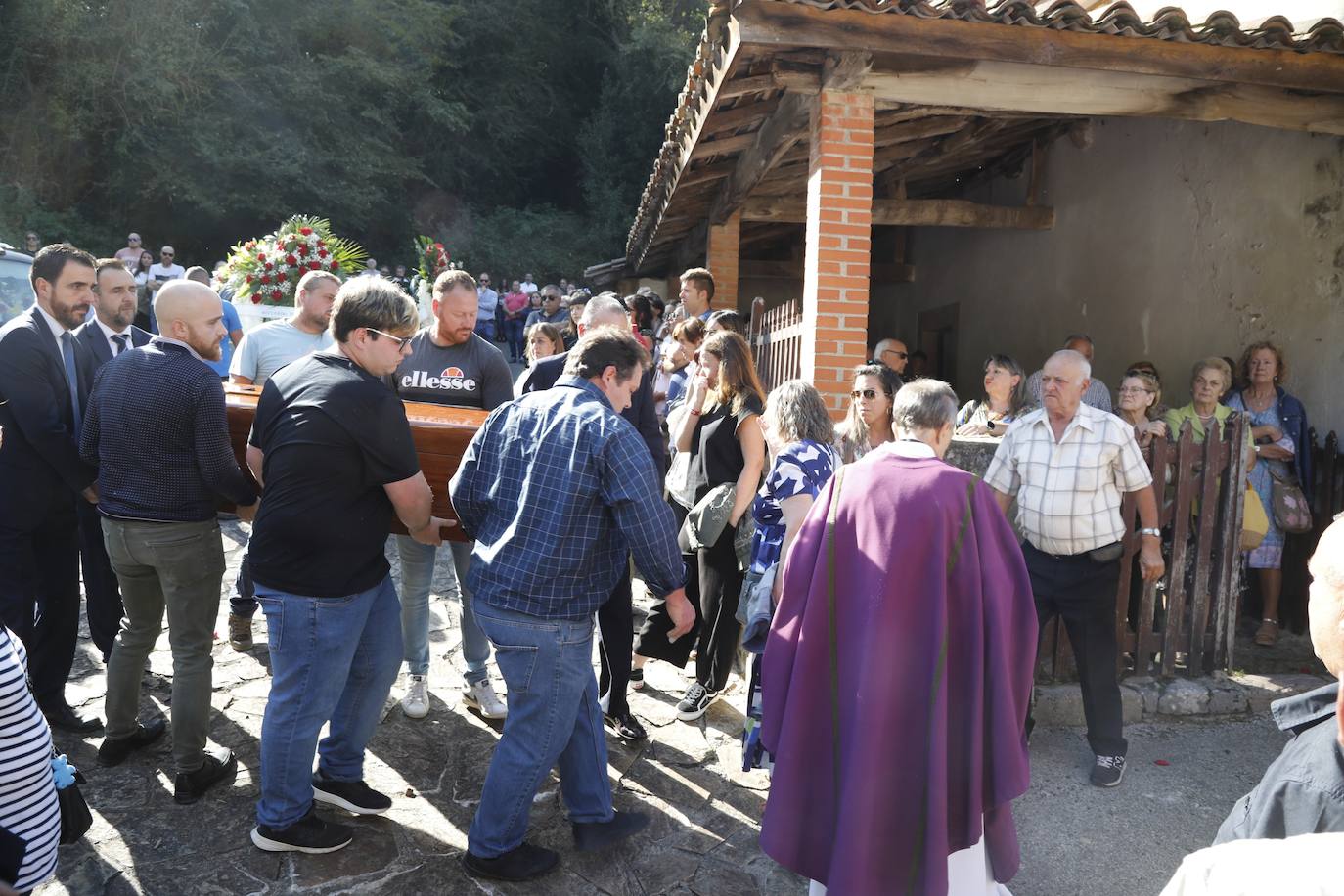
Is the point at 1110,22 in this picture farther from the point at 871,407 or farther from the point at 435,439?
the point at 435,439

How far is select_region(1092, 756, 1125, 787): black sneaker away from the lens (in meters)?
3.67

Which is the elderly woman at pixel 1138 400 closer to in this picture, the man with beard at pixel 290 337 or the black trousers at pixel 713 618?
the black trousers at pixel 713 618

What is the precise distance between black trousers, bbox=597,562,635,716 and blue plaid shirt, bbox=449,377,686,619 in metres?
0.89

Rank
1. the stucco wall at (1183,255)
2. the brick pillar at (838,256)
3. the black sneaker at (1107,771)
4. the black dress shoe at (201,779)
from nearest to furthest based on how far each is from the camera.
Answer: the black dress shoe at (201,779)
the black sneaker at (1107,771)
the brick pillar at (838,256)
the stucco wall at (1183,255)

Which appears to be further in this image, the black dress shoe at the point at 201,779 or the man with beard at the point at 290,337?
the man with beard at the point at 290,337

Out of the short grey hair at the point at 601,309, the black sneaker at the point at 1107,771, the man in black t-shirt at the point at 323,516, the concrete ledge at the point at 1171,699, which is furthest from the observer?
the concrete ledge at the point at 1171,699

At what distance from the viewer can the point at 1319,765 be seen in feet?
4.00

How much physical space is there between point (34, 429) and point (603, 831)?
2738mm

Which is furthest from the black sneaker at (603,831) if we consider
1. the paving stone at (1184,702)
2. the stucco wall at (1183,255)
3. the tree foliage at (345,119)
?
the tree foliage at (345,119)

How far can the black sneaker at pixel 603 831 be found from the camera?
9.86ft

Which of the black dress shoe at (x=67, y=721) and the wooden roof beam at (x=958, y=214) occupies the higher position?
the wooden roof beam at (x=958, y=214)

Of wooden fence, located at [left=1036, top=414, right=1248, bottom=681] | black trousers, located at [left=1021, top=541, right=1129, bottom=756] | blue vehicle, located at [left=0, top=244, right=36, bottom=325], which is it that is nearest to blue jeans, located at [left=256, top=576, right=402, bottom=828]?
black trousers, located at [left=1021, top=541, right=1129, bottom=756]

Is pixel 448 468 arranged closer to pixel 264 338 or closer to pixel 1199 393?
pixel 264 338

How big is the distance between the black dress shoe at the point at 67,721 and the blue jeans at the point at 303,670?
1327 mm
